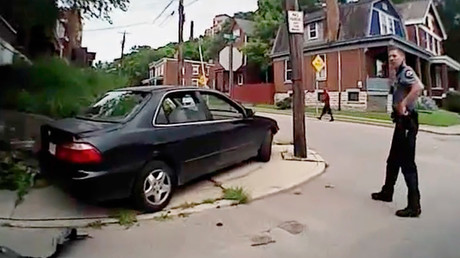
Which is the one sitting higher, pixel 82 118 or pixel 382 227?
pixel 82 118

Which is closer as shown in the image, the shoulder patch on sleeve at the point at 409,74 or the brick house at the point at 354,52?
the shoulder patch on sleeve at the point at 409,74

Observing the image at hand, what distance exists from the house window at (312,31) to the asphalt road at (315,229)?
86.7 ft

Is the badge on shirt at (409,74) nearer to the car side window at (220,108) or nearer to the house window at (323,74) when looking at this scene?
the car side window at (220,108)

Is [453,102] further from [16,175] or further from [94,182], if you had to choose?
[94,182]

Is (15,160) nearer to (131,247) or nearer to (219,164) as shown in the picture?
(219,164)

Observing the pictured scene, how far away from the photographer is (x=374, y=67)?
30188 mm

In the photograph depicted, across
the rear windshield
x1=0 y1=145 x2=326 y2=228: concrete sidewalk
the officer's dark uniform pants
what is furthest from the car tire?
the officer's dark uniform pants

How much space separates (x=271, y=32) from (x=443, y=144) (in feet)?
94.8

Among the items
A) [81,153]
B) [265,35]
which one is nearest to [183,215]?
[81,153]

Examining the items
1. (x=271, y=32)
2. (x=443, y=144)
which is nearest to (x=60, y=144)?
(x=443, y=144)

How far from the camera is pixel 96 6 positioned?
391 inches

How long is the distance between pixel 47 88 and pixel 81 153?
2450 mm

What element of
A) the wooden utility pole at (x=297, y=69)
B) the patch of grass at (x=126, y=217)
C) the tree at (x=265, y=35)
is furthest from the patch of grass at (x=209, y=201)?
the tree at (x=265, y=35)

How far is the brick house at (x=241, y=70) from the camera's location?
44.0m
